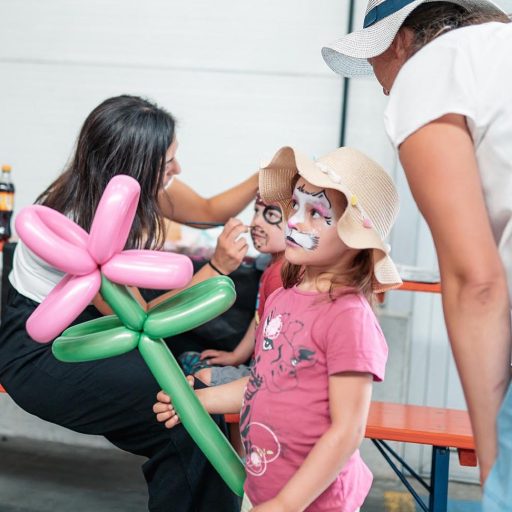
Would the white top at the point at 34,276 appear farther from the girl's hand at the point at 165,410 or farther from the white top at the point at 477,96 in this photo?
the white top at the point at 477,96

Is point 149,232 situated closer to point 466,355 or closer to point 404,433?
point 404,433

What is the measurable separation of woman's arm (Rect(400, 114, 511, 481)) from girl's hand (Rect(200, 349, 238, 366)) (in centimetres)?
175

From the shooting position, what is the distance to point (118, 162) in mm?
2287

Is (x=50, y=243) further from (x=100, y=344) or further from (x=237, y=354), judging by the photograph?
(x=237, y=354)

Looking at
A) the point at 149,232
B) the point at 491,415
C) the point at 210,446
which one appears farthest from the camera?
the point at 149,232

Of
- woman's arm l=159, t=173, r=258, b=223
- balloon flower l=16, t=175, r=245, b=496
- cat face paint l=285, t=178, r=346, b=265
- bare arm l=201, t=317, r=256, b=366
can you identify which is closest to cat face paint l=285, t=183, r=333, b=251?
cat face paint l=285, t=178, r=346, b=265

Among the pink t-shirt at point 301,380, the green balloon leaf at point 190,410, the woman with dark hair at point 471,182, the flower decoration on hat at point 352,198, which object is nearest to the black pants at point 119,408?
the green balloon leaf at point 190,410

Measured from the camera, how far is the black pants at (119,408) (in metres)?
2.07

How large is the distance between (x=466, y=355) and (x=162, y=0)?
316 centimetres

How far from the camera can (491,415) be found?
3.35 feet

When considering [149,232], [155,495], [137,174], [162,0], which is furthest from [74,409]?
[162,0]

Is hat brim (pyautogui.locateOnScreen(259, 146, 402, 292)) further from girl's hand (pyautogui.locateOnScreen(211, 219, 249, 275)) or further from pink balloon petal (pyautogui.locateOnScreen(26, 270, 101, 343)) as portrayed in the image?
girl's hand (pyautogui.locateOnScreen(211, 219, 249, 275))

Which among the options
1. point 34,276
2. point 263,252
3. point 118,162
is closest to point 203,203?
point 263,252

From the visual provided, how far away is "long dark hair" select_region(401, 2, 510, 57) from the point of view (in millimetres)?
1254
